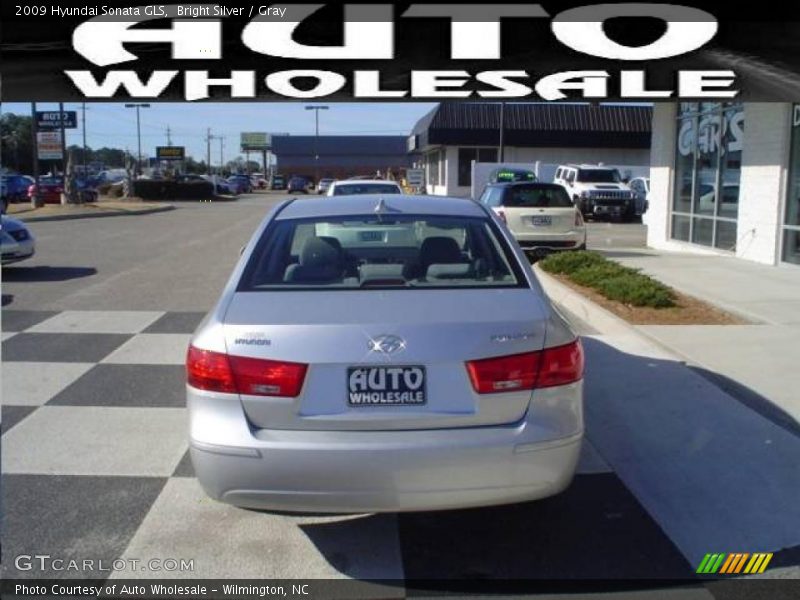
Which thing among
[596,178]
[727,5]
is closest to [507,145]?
[596,178]

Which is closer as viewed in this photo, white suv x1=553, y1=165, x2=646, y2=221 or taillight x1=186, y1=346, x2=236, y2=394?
taillight x1=186, y1=346, x2=236, y2=394

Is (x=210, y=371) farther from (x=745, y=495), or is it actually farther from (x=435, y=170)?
(x=435, y=170)

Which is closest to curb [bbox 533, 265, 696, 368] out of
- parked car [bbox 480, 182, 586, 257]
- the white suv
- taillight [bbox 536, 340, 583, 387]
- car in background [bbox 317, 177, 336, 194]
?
parked car [bbox 480, 182, 586, 257]

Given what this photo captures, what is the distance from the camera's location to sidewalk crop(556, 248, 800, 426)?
6164 millimetres

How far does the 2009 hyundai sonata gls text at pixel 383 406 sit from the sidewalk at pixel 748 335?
297 centimetres

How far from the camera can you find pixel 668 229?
17.9 meters

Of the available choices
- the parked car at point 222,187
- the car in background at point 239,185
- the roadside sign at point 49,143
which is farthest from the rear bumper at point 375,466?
the car in background at point 239,185

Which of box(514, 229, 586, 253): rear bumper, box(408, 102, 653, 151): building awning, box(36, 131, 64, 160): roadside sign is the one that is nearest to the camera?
box(514, 229, 586, 253): rear bumper

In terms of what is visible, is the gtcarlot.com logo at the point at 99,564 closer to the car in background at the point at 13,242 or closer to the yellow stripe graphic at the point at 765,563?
the yellow stripe graphic at the point at 765,563

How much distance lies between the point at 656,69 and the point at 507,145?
2856 centimetres

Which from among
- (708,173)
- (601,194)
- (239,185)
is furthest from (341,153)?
(708,173)

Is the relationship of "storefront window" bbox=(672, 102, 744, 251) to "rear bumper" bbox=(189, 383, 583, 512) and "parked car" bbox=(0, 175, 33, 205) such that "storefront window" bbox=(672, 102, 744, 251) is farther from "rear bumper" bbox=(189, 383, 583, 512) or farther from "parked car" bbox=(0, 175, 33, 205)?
"parked car" bbox=(0, 175, 33, 205)

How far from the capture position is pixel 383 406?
3.29 meters

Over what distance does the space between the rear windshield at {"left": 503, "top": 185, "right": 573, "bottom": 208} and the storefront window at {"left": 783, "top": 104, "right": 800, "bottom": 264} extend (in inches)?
146
